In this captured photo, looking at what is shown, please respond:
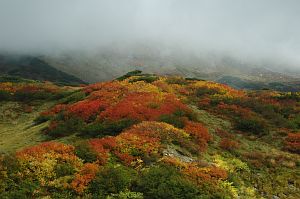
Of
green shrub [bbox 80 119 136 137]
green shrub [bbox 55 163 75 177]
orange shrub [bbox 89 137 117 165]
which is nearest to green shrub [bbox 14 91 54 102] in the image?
green shrub [bbox 80 119 136 137]

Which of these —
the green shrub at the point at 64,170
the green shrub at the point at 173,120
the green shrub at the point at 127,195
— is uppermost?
the green shrub at the point at 173,120

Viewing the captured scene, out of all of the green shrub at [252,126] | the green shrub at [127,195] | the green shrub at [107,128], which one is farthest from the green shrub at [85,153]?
the green shrub at [252,126]

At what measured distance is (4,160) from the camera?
51.8 ft

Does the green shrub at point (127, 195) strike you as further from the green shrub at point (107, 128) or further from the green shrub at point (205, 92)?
the green shrub at point (205, 92)

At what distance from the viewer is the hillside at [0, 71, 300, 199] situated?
15797mm

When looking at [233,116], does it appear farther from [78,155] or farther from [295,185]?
[78,155]

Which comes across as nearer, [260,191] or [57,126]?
[260,191]

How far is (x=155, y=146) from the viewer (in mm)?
20250

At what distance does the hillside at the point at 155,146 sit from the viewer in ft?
51.8

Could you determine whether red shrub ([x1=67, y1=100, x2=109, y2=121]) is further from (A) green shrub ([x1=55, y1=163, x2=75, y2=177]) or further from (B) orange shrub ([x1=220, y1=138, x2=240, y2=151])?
(A) green shrub ([x1=55, y1=163, x2=75, y2=177])

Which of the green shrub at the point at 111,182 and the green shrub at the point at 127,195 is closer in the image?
the green shrub at the point at 127,195

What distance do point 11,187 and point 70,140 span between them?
34.7 feet

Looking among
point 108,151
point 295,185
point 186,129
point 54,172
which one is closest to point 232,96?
point 186,129

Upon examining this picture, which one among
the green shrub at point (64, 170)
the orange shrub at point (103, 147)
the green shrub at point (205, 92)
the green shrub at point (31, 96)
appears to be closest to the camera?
the green shrub at point (64, 170)
